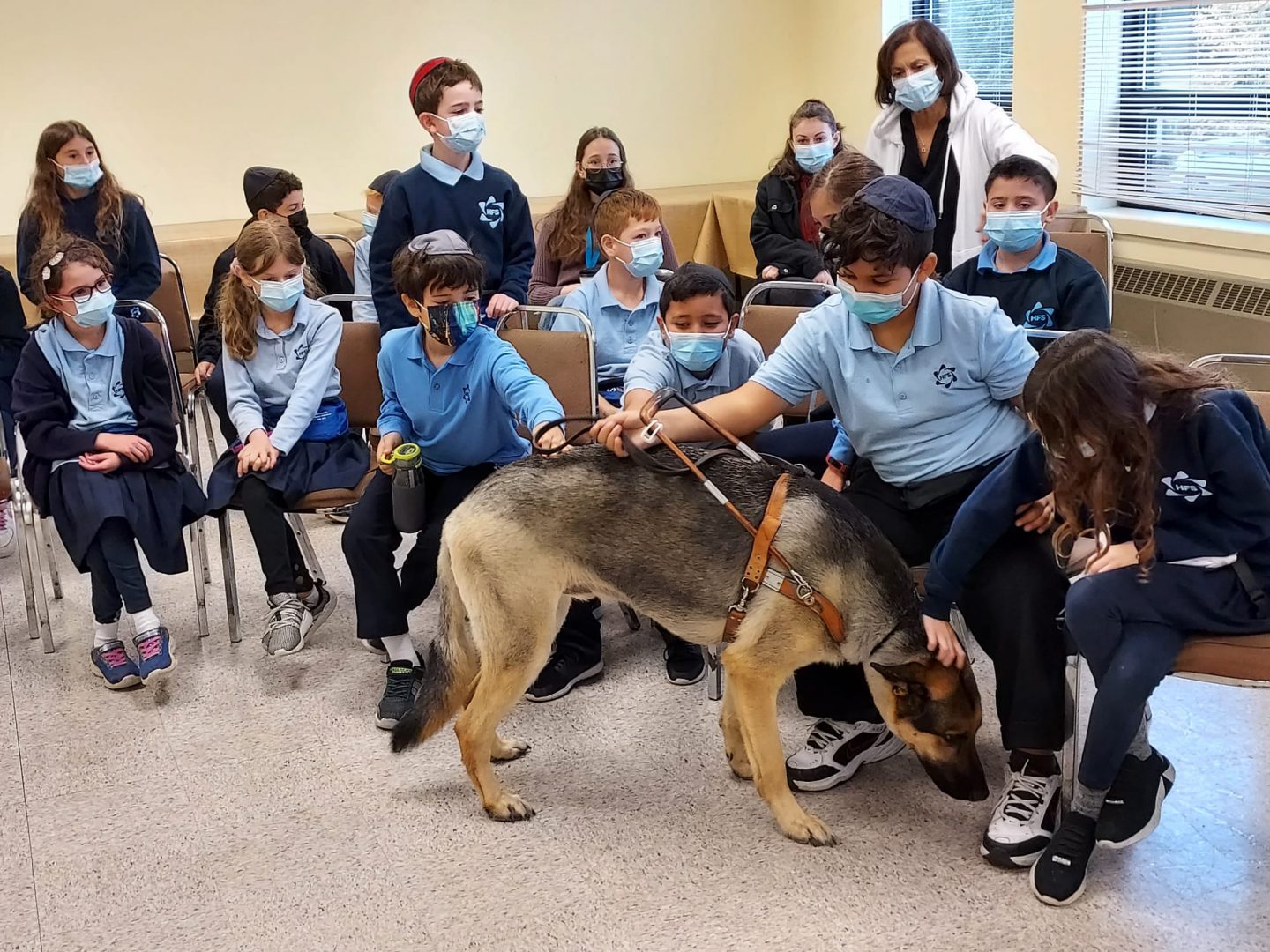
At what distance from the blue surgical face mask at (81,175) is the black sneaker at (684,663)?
3.01 meters

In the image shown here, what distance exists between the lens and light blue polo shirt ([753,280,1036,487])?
9.20 ft

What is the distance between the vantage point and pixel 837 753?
298 centimetres

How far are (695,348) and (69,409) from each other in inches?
77.8

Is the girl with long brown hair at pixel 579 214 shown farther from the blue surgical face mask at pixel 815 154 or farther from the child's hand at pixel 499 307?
the child's hand at pixel 499 307

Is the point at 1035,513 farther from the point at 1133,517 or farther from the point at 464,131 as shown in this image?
the point at 464,131

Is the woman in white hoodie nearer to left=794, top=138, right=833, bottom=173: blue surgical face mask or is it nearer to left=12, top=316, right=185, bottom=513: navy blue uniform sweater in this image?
left=794, top=138, right=833, bottom=173: blue surgical face mask

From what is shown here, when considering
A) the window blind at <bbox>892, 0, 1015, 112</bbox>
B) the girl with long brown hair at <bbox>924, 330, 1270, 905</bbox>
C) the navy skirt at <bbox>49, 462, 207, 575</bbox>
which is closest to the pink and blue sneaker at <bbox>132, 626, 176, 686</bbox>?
the navy skirt at <bbox>49, 462, 207, 575</bbox>

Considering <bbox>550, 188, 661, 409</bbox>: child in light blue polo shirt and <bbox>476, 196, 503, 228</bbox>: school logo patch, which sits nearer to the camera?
<bbox>550, 188, 661, 409</bbox>: child in light blue polo shirt

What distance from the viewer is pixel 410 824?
288 cm

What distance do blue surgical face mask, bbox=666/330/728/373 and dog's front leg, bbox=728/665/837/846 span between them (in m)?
0.96

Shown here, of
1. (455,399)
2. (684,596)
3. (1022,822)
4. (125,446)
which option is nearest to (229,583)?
(125,446)

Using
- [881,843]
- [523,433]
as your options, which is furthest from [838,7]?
[881,843]

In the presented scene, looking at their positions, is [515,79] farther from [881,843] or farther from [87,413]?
[881,843]

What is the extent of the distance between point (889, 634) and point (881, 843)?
491mm
